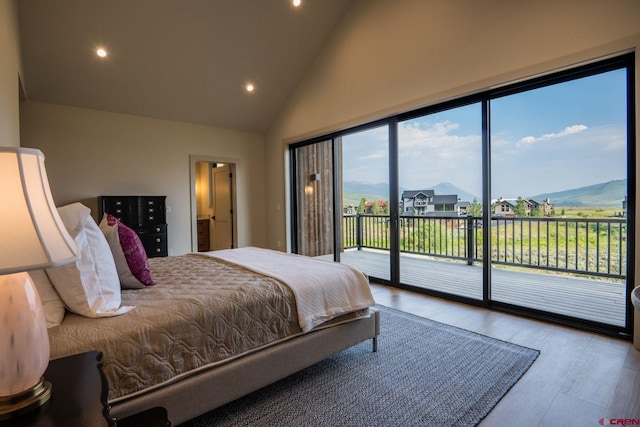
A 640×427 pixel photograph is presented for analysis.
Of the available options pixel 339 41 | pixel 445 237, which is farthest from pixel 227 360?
pixel 339 41

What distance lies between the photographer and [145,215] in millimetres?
4879

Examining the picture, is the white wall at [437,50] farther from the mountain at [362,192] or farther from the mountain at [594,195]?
the mountain at [362,192]

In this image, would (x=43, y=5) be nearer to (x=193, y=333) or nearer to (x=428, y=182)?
(x=193, y=333)

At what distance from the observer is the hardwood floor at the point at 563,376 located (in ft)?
5.59

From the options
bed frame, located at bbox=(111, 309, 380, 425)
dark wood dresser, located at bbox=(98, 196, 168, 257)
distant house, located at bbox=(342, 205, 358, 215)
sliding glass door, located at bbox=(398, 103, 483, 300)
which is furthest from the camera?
distant house, located at bbox=(342, 205, 358, 215)

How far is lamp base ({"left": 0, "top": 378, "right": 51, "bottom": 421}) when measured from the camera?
0.82m

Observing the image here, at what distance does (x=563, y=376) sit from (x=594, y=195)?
1691 millimetres

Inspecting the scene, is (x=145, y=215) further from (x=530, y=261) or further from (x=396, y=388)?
(x=530, y=261)

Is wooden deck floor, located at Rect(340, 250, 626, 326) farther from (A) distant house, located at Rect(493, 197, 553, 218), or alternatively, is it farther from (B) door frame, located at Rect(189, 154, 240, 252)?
(B) door frame, located at Rect(189, 154, 240, 252)

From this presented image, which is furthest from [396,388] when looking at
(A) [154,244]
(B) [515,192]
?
(A) [154,244]

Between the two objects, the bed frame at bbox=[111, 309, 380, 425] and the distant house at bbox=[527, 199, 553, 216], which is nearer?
the bed frame at bbox=[111, 309, 380, 425]

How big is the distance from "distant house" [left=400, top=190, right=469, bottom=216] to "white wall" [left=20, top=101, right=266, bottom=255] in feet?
10.5

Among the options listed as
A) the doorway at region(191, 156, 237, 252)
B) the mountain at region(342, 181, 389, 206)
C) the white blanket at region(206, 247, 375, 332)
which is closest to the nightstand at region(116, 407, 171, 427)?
the white blanket at region(206, 247, 375, 332)

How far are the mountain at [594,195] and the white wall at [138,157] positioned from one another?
482cm
